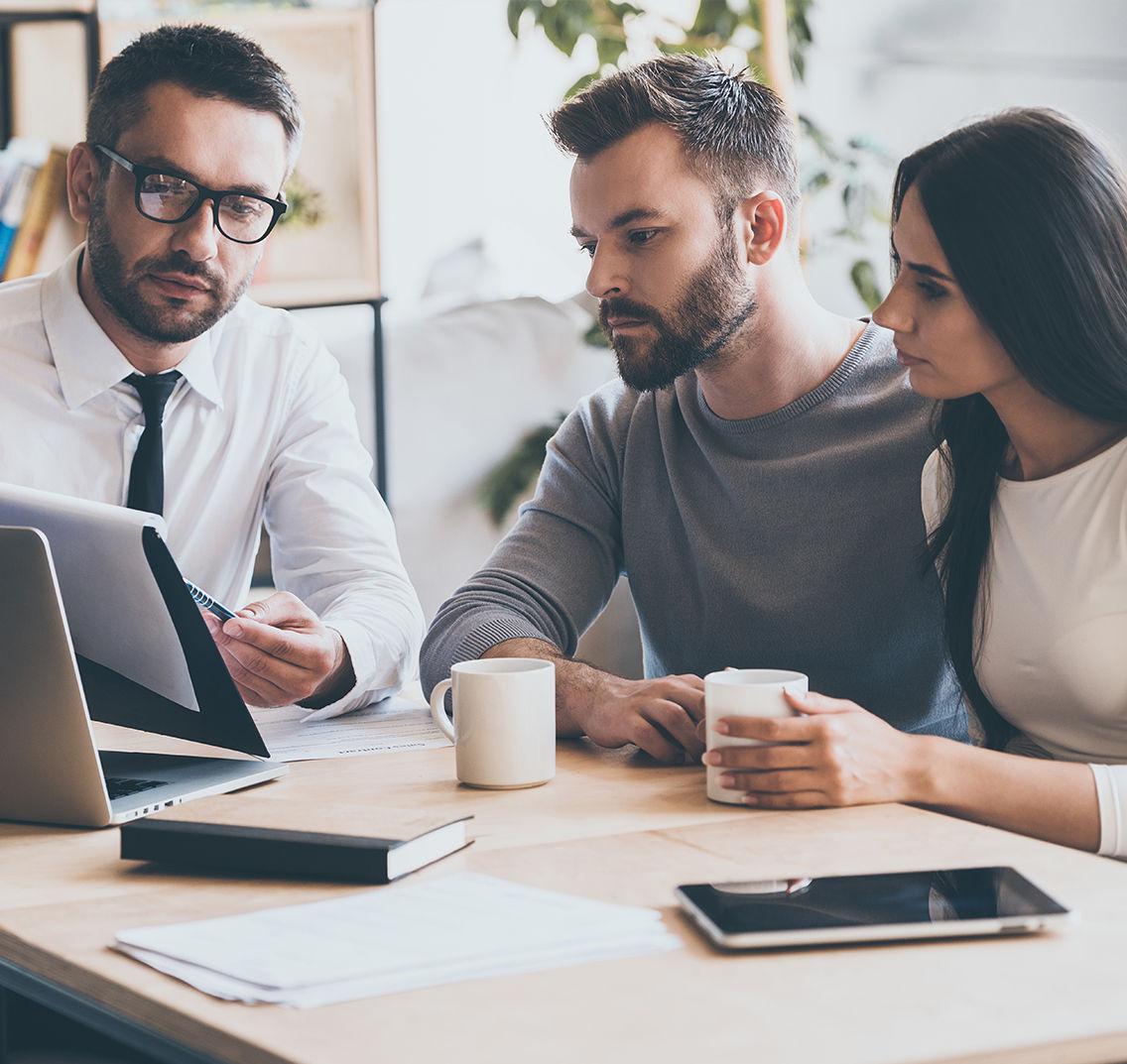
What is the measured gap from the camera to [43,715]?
108 cm

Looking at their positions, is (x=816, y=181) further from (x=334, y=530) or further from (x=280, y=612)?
(x=280, y=612)

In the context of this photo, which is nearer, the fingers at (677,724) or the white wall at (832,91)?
the fingers at (677,724)

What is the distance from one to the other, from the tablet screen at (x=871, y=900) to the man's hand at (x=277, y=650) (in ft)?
2.17

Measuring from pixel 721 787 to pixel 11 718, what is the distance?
55 centimetres

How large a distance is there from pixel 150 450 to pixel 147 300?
0.64 feet

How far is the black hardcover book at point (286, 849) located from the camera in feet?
3.09

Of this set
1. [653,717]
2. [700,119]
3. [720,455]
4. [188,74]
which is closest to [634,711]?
[653,717]

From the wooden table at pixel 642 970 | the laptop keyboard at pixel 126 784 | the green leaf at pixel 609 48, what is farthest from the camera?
the green leaf at pixel 609 48

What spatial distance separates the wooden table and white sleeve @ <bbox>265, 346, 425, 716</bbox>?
0.57 m

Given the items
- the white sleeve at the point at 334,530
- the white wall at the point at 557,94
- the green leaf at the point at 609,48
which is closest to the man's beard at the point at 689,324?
the white sleeve at the point at 334,530

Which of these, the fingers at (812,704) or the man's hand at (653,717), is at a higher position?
the fingers at (812,704)

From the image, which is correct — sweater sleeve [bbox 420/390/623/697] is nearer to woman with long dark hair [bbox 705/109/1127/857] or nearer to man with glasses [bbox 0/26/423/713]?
man with glasses [bbox 0/26/423/713]

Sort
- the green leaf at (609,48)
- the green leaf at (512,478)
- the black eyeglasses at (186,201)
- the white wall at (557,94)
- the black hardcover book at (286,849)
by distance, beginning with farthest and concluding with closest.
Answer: the white wall at (557,94) → the green leaf at (609,48) → the green leaf at (512,478) → the black eyeglasses at (186,201) → the black hardcover book at (286,849)

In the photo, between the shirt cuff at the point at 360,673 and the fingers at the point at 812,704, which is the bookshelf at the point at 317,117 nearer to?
the shirt cuff at the point at 360,673
